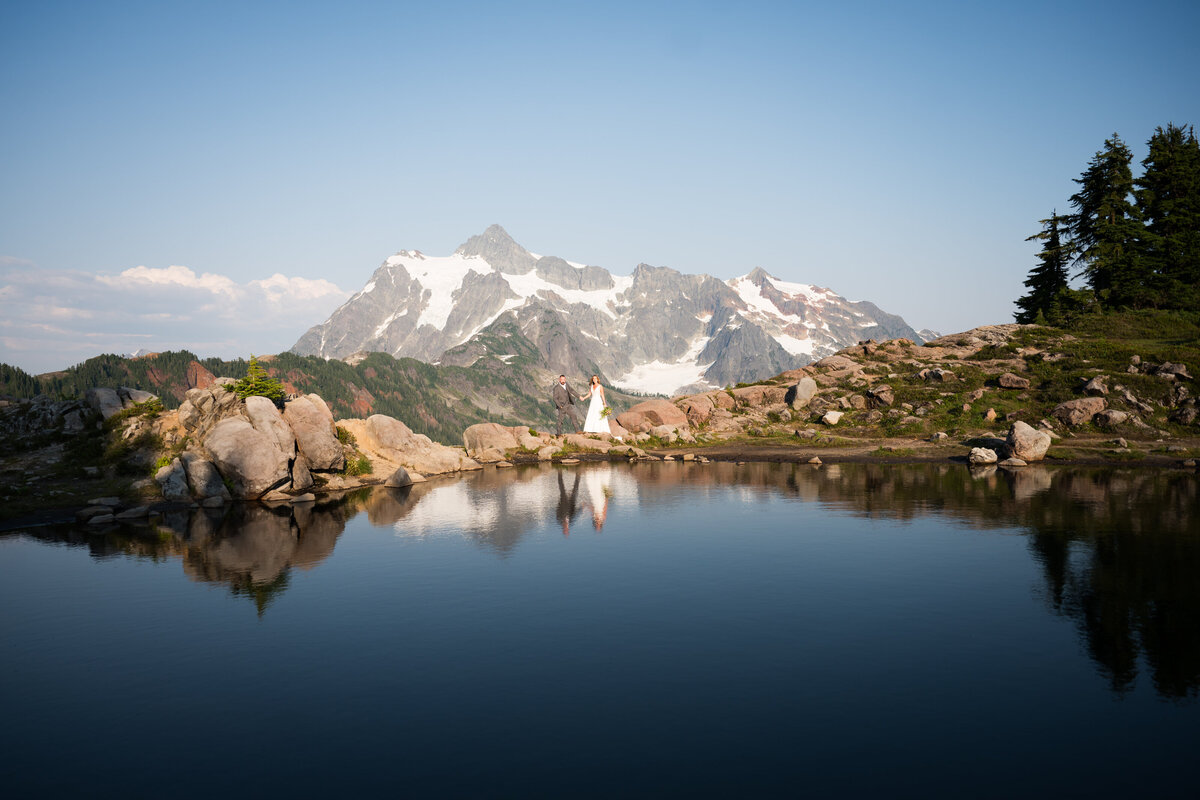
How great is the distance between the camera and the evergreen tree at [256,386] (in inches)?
1594

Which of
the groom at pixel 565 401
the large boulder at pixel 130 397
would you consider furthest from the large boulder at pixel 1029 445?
the large boulder at pixel 130 397

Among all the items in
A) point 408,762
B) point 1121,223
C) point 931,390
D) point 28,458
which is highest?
point 1121,223

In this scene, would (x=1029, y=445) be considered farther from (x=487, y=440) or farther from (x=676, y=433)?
(x=487, y=440)

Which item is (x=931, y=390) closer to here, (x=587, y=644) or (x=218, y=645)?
(x=587, y=644)

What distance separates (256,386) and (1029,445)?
156 ft

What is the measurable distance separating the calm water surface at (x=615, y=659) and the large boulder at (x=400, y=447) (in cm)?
1803

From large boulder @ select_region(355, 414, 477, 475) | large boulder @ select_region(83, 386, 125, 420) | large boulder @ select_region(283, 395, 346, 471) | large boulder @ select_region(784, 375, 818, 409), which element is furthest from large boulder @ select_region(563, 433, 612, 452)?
large boulder @ select_region(83, 386, 125, 420)

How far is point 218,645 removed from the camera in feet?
53.8

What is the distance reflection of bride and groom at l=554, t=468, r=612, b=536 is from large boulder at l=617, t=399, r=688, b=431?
1543cm

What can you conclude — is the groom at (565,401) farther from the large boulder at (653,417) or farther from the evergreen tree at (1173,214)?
the evergreen tree at (1173,214)

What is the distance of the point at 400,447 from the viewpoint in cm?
4750

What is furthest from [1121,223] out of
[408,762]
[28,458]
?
[28,458]

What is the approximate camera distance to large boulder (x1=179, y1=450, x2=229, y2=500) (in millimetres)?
35969

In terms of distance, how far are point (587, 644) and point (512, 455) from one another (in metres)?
39.3
